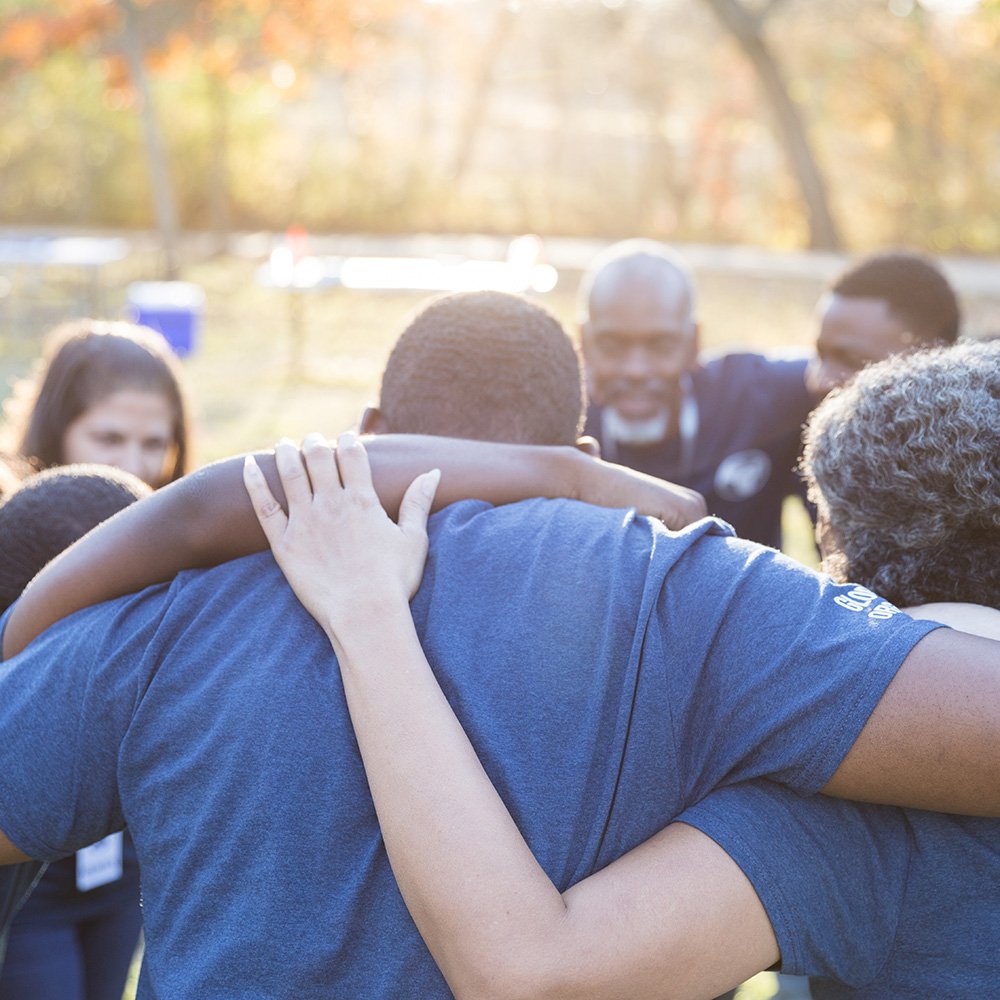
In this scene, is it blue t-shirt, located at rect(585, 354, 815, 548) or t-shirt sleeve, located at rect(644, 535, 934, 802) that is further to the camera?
blue t-shirt, located at rect(585, 354, 815, 548)

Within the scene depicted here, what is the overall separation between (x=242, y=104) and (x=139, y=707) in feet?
65.5

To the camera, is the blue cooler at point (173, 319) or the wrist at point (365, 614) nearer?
the wrist at point (365, 614)

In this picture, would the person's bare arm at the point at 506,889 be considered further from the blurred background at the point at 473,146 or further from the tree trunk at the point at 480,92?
the tree trunk at the point at 480,92

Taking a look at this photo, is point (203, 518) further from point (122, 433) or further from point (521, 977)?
point (122, 433)

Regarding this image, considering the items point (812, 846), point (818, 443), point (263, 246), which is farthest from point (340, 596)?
point (263, 246)

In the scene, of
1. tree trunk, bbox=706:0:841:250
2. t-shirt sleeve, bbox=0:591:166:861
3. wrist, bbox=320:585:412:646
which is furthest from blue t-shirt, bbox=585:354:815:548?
tree trunk, bbox=706:0:841:250

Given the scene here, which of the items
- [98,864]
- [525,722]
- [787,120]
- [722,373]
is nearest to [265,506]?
[525,722]

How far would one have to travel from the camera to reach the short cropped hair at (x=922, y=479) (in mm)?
1653

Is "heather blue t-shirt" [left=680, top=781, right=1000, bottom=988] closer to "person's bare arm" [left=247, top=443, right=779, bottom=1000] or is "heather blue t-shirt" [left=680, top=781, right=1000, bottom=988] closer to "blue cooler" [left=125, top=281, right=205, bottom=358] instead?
"person's bare arm" [left=247, top=443, right=779, bottom=1000]

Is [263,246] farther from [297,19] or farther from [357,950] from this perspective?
[357,950]

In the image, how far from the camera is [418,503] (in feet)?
5.68

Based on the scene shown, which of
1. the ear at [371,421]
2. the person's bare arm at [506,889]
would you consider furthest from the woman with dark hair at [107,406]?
the person's bare arm at [506,889]

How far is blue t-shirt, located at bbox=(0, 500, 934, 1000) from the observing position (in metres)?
1.44

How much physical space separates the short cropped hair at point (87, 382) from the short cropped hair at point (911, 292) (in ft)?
7.23
